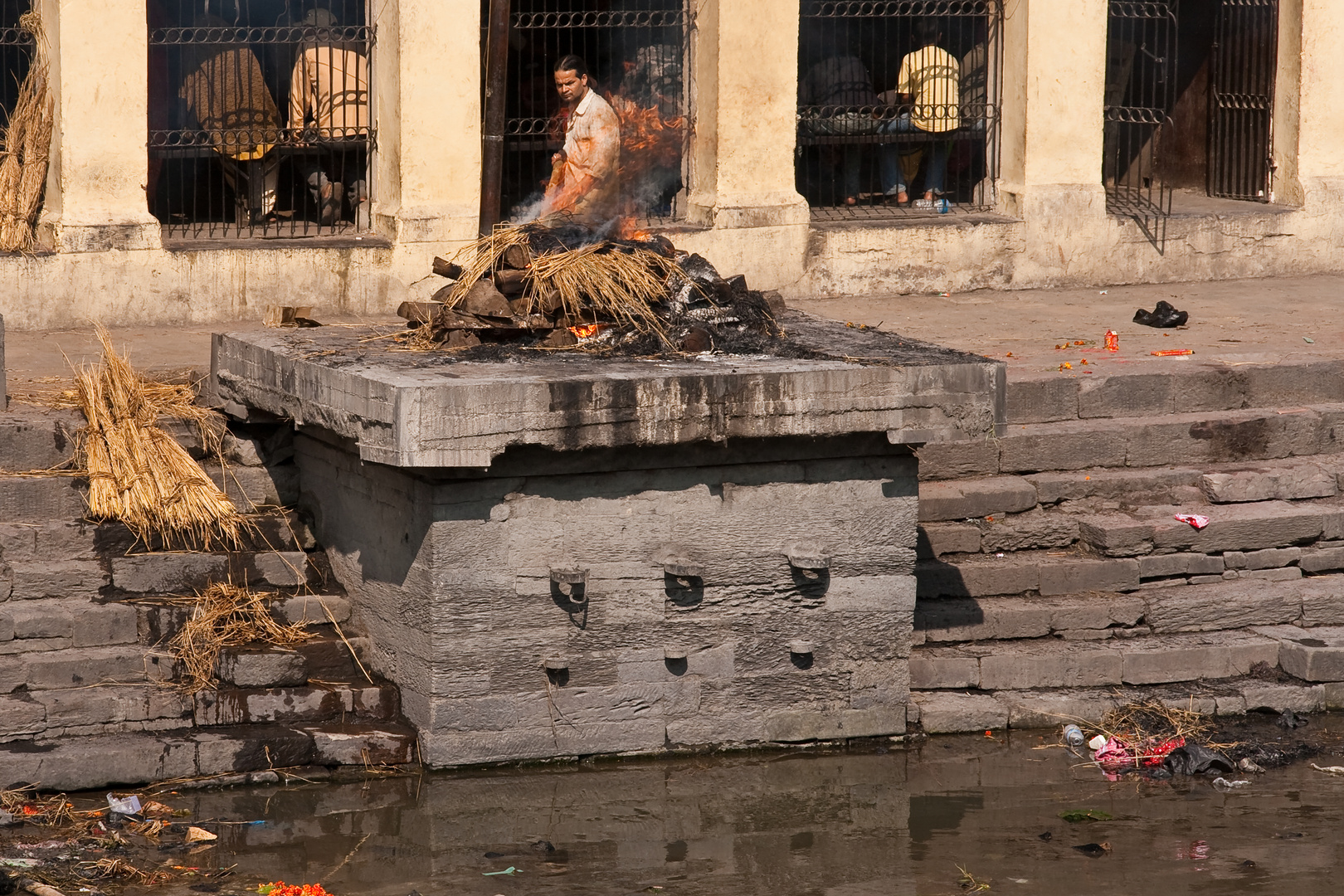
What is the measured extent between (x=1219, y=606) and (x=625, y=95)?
6.08 meters

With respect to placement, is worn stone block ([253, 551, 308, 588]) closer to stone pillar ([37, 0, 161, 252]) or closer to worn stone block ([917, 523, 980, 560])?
worn stone block ([917, 523, 980, 560])

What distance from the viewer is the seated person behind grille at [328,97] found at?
12117mm

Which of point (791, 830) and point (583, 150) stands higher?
point (583, 150)

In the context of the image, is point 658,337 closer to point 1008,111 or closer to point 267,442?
point 267,442

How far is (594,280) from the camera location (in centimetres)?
762

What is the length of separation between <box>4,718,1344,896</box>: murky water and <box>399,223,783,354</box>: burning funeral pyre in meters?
1.68

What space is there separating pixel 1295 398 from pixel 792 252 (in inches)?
146

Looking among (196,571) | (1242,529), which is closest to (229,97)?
(196,571)

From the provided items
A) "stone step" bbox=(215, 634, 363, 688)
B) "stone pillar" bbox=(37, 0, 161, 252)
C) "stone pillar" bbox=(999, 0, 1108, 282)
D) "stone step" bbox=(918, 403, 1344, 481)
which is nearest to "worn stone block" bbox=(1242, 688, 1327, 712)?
"stone step" bbox=(918, 403, 1344, 481)

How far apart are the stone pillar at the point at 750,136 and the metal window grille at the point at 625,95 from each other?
21cm

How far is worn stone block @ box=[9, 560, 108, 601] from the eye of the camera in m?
7.39

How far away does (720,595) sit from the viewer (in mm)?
7387

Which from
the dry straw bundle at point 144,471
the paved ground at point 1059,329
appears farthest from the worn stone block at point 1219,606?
the dry straw bundle at point 144,471

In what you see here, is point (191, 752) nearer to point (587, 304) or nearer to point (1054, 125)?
point (587, 304)
